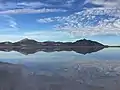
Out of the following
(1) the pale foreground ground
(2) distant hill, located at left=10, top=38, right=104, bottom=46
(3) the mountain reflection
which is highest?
(2) distant hill, located at left=10, top=38, right=104, bottom=46

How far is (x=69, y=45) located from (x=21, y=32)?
0.32 m

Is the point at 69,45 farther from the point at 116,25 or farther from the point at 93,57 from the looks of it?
the point at 116,25

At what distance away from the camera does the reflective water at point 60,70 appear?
5.62ft

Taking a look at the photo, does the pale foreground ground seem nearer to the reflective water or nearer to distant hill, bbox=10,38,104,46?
the reflective water

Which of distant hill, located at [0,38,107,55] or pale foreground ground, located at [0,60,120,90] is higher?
distant hill, located at [0,38,107,55]

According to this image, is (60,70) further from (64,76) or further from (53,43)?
(53,43)

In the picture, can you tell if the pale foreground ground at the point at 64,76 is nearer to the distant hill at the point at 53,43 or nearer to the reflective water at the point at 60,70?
the reflective water at the point at 60,70

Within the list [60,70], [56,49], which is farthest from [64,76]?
[56,49]

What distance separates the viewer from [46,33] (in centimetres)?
170

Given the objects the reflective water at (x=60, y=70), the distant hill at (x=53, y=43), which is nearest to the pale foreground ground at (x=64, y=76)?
the reflective water at (x=60, y=70)

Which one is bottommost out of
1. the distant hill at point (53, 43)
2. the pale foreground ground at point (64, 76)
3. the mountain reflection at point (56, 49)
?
the pale foreground ground at point (64, 76)

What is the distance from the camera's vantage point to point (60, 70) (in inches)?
67.2

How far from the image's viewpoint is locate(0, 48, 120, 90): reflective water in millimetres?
1714

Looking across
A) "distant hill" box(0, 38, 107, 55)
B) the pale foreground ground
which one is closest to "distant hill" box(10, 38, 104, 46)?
"distant hill" box(0, 38, 107, 55)
